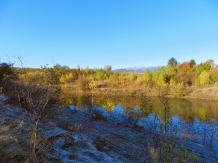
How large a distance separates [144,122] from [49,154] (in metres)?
9.80

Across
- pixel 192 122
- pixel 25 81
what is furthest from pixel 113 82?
pixel 25 81

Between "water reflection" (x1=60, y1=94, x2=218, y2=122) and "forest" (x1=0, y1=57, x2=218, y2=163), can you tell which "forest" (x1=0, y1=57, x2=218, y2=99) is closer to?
"water reflection" (x1=60, y1=94, x2=218, y2=122)

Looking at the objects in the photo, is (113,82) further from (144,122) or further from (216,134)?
(216,134)

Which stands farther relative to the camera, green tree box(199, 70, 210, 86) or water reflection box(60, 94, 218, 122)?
green tree box(199, 70, 210, 86)

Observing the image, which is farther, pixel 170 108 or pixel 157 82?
pixel 157 82

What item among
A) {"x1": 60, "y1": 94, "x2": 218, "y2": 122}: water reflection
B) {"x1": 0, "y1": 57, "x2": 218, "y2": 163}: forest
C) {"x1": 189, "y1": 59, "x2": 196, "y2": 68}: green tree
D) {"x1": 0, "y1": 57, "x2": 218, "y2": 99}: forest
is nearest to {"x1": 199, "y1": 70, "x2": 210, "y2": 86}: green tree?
{"x1": 0, "y1": 57, "x2": 218, "y2": 99}: forest

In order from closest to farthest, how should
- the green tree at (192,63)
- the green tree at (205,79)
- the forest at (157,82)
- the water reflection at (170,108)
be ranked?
the water reflection at (170,108)
the forest at (157,82)
the green tree at (205,79)
the green tree at (192,63)

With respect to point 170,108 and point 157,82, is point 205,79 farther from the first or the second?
point 170,108

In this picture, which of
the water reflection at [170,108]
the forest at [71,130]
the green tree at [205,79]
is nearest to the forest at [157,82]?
the green tree at [205,79]

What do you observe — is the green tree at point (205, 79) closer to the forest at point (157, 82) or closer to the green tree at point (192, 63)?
the forest at point (157, 82)

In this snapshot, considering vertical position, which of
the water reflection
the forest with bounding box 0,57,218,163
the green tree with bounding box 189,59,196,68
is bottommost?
the water reflection

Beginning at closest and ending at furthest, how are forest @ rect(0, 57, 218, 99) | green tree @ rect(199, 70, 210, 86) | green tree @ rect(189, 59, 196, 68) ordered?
forest @ rect(0, 57, 218, 99)
green tree @ rect(199, 70, 210, 86)
green tree @ rect(189, 59, 196, 68)

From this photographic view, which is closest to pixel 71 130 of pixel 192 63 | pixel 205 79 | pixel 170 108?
pixel 170 108

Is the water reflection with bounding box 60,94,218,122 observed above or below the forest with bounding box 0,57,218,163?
below
